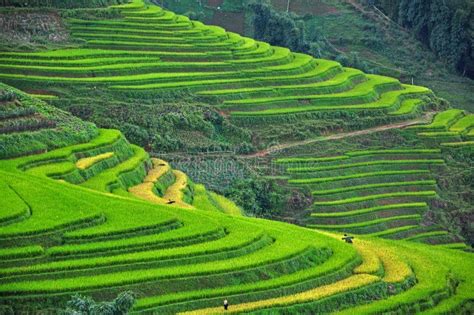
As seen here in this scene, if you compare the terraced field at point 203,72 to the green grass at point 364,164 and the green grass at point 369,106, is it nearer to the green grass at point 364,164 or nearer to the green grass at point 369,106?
the green grass at point 369,106

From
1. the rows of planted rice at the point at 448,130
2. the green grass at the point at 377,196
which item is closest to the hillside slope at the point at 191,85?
the rows of planted rice at the point at 448,130

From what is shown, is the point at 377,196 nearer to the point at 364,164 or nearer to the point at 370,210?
the point at 370,210

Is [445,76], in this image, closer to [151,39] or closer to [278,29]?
[278,29]

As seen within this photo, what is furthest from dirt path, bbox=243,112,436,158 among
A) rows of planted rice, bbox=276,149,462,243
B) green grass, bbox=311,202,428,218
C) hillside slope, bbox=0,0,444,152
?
green grass, bbox=311,202,428,218

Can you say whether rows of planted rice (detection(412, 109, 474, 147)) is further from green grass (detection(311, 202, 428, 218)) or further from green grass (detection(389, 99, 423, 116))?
green grass (detection(311, 202, 428, 218))

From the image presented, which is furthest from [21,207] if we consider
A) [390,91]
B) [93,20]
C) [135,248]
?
[390,91]
